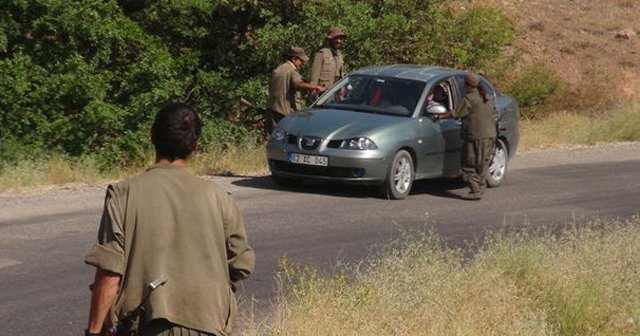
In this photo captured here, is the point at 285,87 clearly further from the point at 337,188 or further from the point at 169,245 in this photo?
the point at 169,245

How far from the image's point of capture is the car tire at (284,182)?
650 inches

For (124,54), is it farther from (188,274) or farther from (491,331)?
(188,274)

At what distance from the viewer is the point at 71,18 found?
20516 mm

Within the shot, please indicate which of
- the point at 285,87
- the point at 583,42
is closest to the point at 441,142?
the point at 285,87

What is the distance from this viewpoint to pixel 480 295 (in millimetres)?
9109

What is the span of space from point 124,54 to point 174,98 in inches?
42.4

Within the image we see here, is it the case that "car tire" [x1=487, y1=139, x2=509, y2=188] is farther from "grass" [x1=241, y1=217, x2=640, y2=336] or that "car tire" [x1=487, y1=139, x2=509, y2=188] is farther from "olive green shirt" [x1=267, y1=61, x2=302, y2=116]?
"grass" [x1=241, y1=217, x2=640, y2=336]

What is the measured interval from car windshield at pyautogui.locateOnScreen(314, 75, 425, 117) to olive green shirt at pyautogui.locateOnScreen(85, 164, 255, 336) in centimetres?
1137

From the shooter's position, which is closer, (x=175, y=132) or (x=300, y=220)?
(x=175, y=132)

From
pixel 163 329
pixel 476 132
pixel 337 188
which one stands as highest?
pixel 163 329

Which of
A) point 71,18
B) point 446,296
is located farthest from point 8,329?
point 71,18

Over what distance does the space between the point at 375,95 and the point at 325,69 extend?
6.04ft

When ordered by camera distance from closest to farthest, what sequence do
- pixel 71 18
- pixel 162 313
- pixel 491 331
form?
pixel 162 313, pixel 491 331, pixel 71 18

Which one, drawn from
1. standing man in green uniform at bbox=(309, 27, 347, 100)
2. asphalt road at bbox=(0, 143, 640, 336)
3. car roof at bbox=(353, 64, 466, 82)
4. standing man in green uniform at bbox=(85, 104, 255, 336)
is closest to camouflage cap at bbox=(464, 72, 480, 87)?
car roof at bbox=(353, 64, 466, 82)
